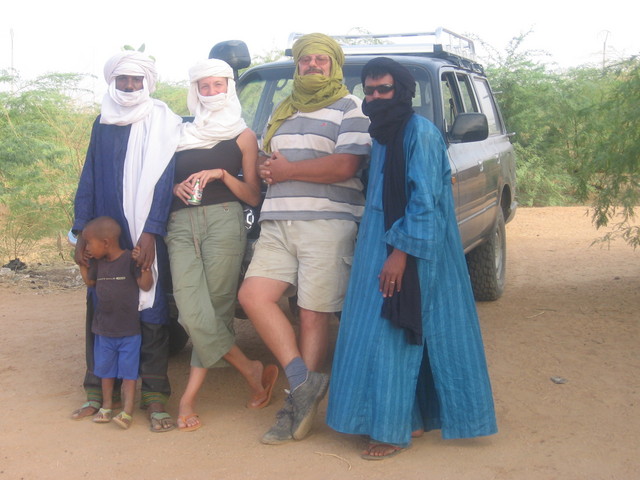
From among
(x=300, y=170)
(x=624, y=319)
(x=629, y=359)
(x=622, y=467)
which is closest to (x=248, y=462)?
(x=300, y=170)

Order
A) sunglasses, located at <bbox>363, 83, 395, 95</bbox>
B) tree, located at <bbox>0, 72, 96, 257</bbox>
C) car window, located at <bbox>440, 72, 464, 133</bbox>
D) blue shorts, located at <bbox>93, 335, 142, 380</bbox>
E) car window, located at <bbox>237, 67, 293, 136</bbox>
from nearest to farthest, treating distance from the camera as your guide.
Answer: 1. sunglasses, located at <bbox>363, 83, 395, 95</bbox>
2. blue shorts, located at <bbox>93, 335, 142, 380</bbox>
3. car window, located at <bbox>440, 72, 464, 133</bbox>
4. car window, located at <bbox>237, 67, 293, 136</bbox>
5. tree, located at <bbox>0, 72, 96, 257</bbox>

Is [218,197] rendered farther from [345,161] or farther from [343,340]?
[343,340]

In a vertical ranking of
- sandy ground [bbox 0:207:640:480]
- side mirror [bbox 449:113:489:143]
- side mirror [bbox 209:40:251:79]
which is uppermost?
side mirror [bbox 209:40:251:79]

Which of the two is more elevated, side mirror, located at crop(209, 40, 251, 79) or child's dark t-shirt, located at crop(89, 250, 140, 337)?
side mirror, located at crop(209, 40, 251, 79)

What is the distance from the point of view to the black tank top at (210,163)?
4199 mm

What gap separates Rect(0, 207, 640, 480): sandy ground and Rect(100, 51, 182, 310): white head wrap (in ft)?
2.60

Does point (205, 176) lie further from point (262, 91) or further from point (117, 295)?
point (262, 91)

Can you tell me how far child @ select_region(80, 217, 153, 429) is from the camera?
4.13 meters

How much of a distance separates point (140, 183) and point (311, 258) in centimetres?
96

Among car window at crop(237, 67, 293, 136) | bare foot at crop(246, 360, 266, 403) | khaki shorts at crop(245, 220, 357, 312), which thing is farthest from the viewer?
car window at crop(237, 67, 293, 136)

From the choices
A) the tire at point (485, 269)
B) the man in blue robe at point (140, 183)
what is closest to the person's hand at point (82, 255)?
the man in blue robe at point (140, 183)

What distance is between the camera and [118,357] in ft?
14.1

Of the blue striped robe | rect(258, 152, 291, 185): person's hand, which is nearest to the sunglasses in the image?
the blue striped robe

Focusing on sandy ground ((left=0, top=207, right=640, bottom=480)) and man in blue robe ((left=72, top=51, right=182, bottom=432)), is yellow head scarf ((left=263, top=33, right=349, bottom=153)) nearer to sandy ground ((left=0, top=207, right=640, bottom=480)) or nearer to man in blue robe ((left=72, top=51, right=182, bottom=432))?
man in blue robe ((left=72, top=51, right=182, bottom=432))
